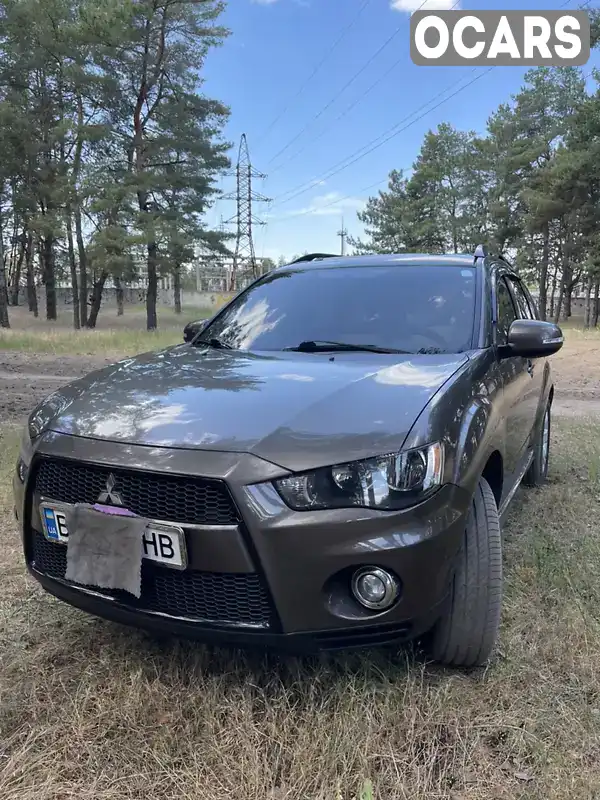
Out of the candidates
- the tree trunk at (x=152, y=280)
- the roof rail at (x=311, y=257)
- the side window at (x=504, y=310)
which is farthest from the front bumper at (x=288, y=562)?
the tree trunk at (x=152, y=280)

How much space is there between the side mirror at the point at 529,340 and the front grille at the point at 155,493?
1.67 metres

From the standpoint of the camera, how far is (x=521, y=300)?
427 cm

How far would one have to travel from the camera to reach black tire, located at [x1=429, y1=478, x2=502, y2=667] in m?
2.07

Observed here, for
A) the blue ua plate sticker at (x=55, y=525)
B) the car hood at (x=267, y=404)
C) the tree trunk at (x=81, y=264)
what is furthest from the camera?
the tree trunk at (x=81, y=264)

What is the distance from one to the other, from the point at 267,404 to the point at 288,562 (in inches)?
22.2

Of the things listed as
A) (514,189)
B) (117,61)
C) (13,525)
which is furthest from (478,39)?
(514,189)

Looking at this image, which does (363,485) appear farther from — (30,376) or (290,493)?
(30,376)

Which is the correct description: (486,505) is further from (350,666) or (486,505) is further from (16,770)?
(16,770)

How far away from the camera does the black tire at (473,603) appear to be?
6.79 ft

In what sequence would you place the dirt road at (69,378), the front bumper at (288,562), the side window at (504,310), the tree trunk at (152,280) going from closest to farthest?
the front bumper at (288,562), the side window at (504,310), the dirt road at (69,378), the tree trunk at (152,280)

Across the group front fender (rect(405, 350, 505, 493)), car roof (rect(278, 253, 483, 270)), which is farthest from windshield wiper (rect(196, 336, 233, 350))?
front fender (rect(405, 350, 505, 493))

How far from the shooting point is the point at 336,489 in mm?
1770

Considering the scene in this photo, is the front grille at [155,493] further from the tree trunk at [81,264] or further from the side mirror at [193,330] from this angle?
the tree trunk at [81,264]

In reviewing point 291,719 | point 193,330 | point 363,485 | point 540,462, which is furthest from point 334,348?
point 540,462
